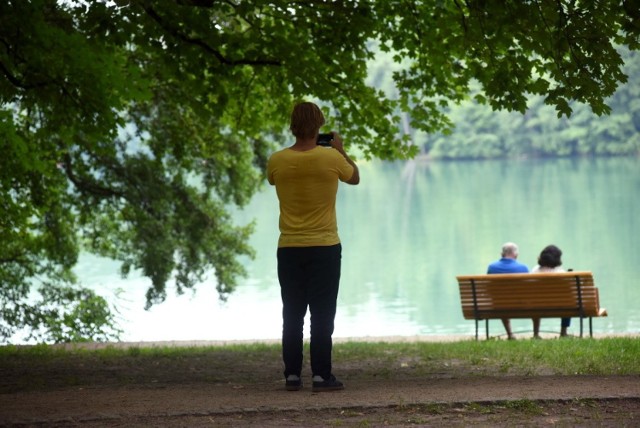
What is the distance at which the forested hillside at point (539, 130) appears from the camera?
82.2 meters

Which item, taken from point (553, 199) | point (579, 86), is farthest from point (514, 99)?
point (553, 199)

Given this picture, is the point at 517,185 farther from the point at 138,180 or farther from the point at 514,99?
the point at 514,99

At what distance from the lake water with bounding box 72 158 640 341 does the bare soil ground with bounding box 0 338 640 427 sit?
11.3 m

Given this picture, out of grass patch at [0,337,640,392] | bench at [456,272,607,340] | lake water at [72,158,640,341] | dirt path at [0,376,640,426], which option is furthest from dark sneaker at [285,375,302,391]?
lake water at [72,158,640,341]

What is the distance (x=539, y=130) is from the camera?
3607 inches

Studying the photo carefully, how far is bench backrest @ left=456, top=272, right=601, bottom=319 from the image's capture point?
479 inches

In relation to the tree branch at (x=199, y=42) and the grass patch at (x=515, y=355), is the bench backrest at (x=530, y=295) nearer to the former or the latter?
the grass patch at (x=515, y=355)

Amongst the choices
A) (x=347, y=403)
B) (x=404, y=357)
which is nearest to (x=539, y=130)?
(x=404, y=357)

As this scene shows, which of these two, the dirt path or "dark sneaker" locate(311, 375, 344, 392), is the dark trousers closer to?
"dark sneaker" locate(311, 375, 344, 392)

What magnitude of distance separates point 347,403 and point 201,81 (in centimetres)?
609

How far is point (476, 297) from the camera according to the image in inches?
491

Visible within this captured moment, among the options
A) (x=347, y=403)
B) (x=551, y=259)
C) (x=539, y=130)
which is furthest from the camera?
(x=539, y=130)

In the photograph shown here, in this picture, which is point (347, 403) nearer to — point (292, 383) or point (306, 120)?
point (292, 383)

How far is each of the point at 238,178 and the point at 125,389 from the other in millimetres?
11981
